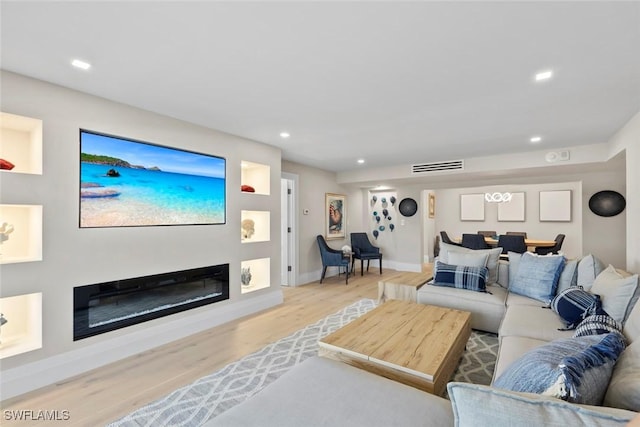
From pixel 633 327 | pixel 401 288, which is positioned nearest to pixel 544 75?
pixel 633 327

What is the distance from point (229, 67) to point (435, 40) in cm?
137

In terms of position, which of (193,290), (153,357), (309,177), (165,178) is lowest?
(153,357)

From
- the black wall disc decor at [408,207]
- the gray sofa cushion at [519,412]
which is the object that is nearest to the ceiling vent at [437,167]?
the black wall disc decor at [408,207]

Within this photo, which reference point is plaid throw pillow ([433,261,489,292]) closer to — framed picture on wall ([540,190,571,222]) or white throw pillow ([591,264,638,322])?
white throw pillow ([591,264,638,322])

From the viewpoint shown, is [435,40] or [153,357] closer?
[435,40]

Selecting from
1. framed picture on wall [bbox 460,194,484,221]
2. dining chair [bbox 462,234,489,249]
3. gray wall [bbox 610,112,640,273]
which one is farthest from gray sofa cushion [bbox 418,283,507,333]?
framed picture on wall [bbox 460,194,484,221]

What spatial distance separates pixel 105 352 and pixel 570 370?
325cm

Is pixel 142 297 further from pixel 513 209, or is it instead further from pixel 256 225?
pixel 513 209

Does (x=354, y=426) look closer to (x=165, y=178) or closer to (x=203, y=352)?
(x=203, y=352)

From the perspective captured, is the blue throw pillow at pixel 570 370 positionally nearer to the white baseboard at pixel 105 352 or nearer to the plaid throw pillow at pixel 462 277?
the plaid throw pillow at pixel 462 277

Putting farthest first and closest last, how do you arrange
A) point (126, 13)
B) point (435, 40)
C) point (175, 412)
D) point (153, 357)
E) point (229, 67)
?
1. point (153, 357)
2. point (229, 67)
3. point (175, 412)
4. point (435, 40)
5. point (126, 13)

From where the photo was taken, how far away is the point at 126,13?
4.89ft

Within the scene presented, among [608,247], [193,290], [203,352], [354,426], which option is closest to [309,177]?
[193,290]

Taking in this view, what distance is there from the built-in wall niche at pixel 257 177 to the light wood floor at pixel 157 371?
1.75 m
